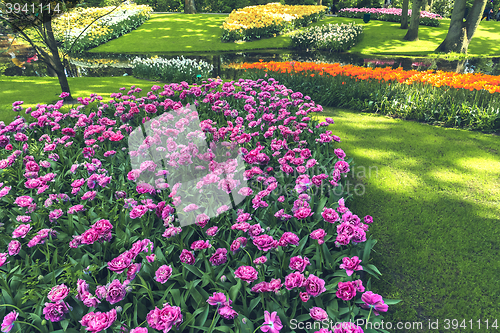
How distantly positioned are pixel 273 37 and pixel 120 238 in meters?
18.4

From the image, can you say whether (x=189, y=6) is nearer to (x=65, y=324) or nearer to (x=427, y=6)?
(x=427, y=6)

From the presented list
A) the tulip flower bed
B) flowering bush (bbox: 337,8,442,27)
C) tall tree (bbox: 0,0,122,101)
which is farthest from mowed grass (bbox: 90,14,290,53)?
tall tree (bbox: 0,0,122,101)

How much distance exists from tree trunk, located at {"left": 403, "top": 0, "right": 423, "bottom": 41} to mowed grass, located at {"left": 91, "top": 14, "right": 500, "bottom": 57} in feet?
1.40

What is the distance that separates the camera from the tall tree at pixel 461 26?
12633mm

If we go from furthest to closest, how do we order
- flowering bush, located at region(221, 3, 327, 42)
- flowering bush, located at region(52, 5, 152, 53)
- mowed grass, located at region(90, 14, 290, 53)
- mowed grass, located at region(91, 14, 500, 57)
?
1. flowering bush, located at region(221, 3, 327, 42)
2. flowering bush, located at region(52, 5, 152, 53)
3. mowed grass, located at region(90, 14, 290, 53)
4. mowed grass, located at region(91, 14, 500, 57)

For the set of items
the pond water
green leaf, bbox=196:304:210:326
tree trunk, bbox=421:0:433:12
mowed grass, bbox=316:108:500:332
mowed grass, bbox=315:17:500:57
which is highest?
tree trunk, bbox=421:0:433:12

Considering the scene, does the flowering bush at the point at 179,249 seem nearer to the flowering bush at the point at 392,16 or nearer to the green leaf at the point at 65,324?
the green leaf at the point at 65,324

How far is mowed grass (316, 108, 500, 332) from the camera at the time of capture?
272 cm

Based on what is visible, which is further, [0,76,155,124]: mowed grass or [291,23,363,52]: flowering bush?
[291,23,363,52]: flowering bush

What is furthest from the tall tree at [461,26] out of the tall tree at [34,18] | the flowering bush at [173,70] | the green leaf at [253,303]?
the green leaf at [253,303]

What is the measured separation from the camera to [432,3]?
28766mm

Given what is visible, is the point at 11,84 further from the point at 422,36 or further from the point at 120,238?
the point at 422,36

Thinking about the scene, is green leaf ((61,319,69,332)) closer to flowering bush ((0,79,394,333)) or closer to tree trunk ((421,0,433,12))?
flowering bush ((0,79,394,333))

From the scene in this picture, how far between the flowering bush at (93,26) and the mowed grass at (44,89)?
8.81 metres
